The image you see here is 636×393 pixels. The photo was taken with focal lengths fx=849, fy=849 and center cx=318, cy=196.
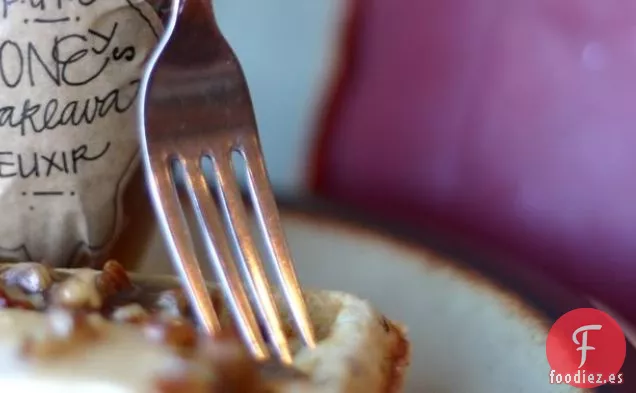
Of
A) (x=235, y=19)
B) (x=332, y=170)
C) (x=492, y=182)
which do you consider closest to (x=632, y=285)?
(x=492, y=182)

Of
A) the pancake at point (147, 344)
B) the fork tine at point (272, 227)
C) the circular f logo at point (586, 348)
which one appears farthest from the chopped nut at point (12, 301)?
the circular f logo at point (586, 348)

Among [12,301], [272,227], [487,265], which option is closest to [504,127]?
[487,265]

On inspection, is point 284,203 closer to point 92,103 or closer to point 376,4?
point 92,103

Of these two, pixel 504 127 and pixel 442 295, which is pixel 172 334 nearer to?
pixel 442 295

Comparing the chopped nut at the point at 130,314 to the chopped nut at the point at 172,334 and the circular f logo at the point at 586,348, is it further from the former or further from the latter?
the circular f logo at the point at 586,348

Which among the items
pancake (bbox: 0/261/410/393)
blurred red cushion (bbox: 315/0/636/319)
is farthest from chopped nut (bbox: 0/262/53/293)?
blurred red cushion (bbox: 315/0/636/319)
